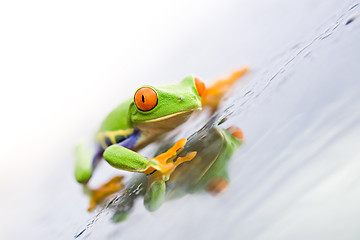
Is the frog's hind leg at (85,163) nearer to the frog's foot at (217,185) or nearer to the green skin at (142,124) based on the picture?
the green skin at (142,124)

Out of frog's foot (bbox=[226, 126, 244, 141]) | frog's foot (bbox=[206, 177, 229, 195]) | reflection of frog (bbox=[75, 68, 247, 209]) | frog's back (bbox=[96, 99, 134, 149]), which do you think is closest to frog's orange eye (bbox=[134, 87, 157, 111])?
reflection of frog (bbox=[75, 68, 247, 209])

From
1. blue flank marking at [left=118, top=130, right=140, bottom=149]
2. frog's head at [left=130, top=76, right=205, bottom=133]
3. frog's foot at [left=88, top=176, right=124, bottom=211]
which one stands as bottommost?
frog's foot at [left=88, top=176, right=124, bottom=211]

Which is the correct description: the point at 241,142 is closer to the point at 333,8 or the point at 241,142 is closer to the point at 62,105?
the point at 333,8

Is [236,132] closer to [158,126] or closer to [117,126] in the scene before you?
[158,126]

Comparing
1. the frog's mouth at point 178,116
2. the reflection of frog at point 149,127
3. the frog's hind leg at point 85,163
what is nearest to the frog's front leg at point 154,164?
the reflection of frog at point 149,127

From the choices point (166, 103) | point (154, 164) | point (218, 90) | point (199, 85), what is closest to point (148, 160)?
point (154, 164)

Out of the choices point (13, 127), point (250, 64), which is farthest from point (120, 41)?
point (250, 64)

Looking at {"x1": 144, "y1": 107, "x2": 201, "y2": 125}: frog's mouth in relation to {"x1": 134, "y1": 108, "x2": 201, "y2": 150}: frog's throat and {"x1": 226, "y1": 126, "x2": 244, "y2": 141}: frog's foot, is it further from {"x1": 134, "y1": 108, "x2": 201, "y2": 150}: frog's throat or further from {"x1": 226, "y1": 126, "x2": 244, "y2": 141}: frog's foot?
{"x1": 226, "y1": 126, "x2": 244, "y2": 141}: frog's foot
